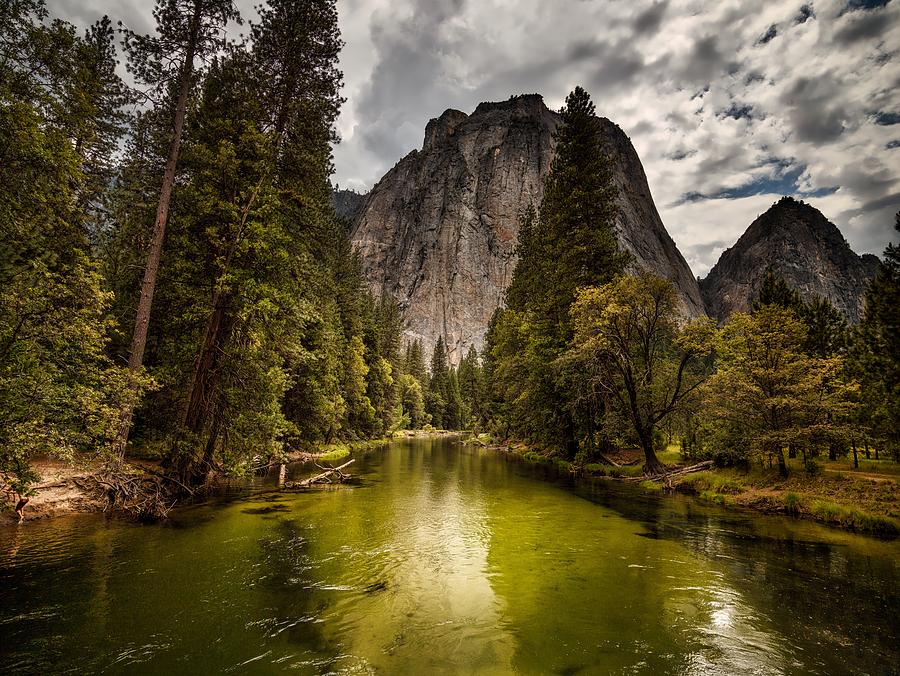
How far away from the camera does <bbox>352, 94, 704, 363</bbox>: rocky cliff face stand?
473 feet

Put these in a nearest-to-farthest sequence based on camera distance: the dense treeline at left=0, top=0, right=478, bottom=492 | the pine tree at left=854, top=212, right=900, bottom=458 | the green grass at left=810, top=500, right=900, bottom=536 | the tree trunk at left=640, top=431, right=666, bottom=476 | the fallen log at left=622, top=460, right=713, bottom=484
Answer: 1. the dense treeline at left=0, top=0, right=478, bottom=492
2. the green grass at left=810, top=500, right=900, bottom=536
3. the pine tree at left=854, top=212, right=900, bottom=458
4. the fallen log at left=622, top=460, right=713, bottom=484
5. the tree trunk at left=640, top=431, right=666, bottom=476

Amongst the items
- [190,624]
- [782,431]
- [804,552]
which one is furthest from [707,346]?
[190,624]

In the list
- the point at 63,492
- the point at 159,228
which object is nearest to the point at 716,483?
the point at 159,228

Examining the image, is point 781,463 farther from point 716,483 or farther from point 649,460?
point 649,460

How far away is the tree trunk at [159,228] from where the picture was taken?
11.7 meters

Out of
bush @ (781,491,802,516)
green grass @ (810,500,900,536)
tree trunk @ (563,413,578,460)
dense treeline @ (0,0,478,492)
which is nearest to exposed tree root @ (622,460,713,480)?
bush @ (781,491,802,516)

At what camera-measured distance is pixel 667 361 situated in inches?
882

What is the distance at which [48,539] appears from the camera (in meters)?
9.06

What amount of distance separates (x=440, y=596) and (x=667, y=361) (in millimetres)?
19757

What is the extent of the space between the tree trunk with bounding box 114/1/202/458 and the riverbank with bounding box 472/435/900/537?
20273 mm

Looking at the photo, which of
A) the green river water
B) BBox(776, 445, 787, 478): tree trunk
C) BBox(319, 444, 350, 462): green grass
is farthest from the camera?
BBox(319, 444, 350, 462): green grass

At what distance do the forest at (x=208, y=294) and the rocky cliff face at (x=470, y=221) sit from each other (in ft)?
388

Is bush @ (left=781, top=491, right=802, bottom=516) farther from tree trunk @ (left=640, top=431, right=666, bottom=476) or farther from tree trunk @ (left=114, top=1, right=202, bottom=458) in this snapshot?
tree trunk @ (left=114, top=1, right=202, bottom=458)

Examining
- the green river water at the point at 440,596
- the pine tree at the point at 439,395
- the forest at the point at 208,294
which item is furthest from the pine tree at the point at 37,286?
the pine tree at the point at 439,395
